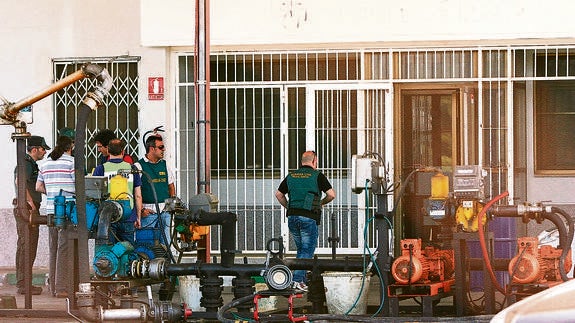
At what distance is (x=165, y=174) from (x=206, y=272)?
3119 mm

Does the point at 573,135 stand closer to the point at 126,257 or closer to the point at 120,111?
the point at 120,111

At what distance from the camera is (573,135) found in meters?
17.0

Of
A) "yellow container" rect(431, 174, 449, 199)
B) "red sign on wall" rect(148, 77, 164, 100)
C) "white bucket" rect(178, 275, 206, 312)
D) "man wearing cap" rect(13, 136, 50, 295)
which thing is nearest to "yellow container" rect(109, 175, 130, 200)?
"white bucket" rect(178, 275, 206, 312)

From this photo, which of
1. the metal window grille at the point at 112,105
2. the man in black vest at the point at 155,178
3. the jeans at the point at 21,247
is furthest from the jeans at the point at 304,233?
the metal window grille at the point at 112,105

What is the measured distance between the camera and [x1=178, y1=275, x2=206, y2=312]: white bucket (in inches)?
509

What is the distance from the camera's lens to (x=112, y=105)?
17188 millimetres

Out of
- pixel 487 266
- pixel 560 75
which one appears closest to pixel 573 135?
pixel 560 75

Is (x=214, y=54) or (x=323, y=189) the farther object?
(x=214, y=54)

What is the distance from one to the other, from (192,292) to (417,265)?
93.2 inches

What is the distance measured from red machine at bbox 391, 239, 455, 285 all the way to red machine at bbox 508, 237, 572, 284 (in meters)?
0.85

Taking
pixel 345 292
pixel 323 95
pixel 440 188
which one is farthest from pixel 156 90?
pixel 440 188

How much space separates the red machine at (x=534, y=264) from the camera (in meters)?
11.9

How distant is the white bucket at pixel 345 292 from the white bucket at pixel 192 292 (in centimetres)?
132

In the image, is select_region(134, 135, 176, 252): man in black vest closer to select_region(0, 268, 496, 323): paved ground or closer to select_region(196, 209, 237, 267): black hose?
select_region(0, 268, 496, 323): paved ground
